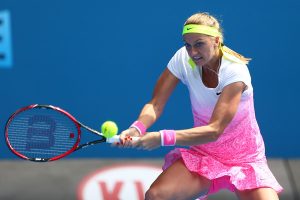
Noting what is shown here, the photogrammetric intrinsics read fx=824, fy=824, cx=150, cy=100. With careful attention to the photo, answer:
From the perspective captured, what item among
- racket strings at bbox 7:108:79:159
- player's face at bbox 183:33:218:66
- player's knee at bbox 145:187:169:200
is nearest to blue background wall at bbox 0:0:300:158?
racket strings at bbox 7:108:79:159

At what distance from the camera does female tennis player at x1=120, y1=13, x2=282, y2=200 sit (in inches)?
166

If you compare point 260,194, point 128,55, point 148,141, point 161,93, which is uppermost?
point 128,55

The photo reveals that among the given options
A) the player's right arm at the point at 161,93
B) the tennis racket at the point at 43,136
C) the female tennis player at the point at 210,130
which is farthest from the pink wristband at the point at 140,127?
the tennis racket at the point at 43,136

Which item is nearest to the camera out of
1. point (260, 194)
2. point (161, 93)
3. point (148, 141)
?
point (148, 141)

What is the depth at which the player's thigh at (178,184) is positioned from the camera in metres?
4.34

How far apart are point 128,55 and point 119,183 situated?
37.9 inches

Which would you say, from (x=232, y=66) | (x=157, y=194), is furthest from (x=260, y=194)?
(x=232, y=66)

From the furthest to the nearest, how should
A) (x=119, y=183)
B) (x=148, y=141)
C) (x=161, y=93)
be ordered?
(x=119, y=183) < (x=161, y=93) < (x=148, y=141)

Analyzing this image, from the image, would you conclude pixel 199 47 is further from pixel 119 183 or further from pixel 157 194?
pixel 119 183

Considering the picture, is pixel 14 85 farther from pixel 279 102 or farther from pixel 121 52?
pixel 279 102

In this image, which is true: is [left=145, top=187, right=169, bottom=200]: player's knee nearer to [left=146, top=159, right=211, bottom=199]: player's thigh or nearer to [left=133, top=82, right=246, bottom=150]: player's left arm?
[left=146, top=159, right=211, bottom=199]: player's thigh

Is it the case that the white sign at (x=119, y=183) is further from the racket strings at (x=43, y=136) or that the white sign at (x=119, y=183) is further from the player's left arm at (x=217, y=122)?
the player's left arm at (x=217, y=122)

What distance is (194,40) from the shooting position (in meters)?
4.21

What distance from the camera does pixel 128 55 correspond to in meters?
6.12
